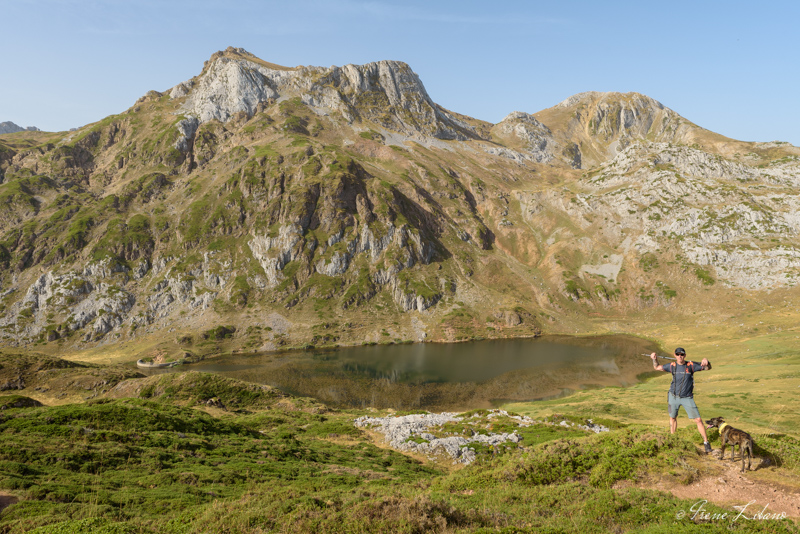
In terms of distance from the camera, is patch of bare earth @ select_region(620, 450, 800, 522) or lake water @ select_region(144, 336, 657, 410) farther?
lake water @ select_region(144, 336, 657, 410)

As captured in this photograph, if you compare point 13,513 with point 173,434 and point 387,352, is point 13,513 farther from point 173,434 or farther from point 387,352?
point 387,352

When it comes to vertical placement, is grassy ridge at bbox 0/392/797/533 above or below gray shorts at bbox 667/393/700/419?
below

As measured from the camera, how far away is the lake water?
8656 centimetres

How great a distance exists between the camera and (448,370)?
348ft

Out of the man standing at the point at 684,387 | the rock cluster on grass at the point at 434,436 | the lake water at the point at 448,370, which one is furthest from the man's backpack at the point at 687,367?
the lake water at the point at 448,370

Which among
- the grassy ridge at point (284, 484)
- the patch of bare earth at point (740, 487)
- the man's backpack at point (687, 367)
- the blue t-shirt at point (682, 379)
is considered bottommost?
the grassy ridge at point (284, 484)

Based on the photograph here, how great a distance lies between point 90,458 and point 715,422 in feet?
124

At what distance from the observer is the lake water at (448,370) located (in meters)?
86.6

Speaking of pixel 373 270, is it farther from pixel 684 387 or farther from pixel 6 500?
pixel 684 387

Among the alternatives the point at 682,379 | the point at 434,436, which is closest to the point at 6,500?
the point at 682,379


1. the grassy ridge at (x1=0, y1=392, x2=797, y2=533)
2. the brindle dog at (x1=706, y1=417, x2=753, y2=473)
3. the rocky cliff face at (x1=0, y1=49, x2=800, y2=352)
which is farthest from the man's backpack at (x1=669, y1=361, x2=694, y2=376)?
the rocky cliff face at (x1=0, y1=49, x2=800, y2=352)

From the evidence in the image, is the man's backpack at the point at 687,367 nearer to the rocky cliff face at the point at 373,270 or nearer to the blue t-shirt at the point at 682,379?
the blue t-shirt at the point at 682,379

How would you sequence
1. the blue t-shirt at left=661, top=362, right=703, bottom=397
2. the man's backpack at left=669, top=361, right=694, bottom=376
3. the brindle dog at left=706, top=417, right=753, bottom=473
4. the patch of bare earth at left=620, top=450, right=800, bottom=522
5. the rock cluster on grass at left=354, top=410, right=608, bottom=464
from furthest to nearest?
1. the rock cluster on grass at left=354, top=410, right=608, bottom=464
2. the man's backpack at left=669, top=361, right=694, bottom=376
3. the blue t-shirt at left=661, top=362, right=703, bottom=397
4. the brindle dog at left=706, top=417, right=753, bottom=473
5. the patch of bare earth at left=620, top=450, right=800, bottom=522

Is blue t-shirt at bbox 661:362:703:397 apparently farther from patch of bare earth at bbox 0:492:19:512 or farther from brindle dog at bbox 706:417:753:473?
patch of bare earth at bbox 0:492:19:512
